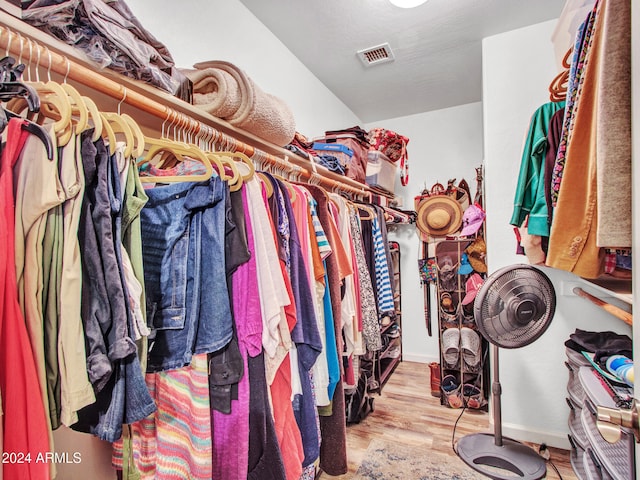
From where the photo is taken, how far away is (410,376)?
3.21 metres

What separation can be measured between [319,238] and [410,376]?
2465 millimetres

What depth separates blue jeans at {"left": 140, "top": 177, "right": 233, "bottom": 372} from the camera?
2.72 feet

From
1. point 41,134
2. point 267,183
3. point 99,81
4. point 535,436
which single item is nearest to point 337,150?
point 267,183

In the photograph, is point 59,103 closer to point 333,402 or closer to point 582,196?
point 582,196

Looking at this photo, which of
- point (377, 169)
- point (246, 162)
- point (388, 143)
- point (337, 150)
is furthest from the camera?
point (388, 143)

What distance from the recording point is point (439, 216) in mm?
3133

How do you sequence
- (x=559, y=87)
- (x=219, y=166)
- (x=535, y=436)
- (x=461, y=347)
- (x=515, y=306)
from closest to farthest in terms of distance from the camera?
(x=219, y=166), (x=559, y=87), (x=515, y=306), (x=535, y=436), (x=461, y=347)

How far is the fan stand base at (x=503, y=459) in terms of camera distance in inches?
70.1

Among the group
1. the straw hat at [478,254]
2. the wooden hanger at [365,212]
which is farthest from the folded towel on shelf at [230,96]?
the straw hat at [478,254]

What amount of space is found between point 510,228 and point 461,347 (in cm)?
99

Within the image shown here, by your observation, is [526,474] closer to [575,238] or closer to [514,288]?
[514,288]

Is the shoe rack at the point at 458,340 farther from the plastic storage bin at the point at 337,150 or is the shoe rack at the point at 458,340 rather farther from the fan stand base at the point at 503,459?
the plastic storage bin at the point at 337,150

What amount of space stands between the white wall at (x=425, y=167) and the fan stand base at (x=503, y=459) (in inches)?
59.3

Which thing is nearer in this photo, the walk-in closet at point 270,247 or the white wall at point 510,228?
the walk-in closet at point 270,247
